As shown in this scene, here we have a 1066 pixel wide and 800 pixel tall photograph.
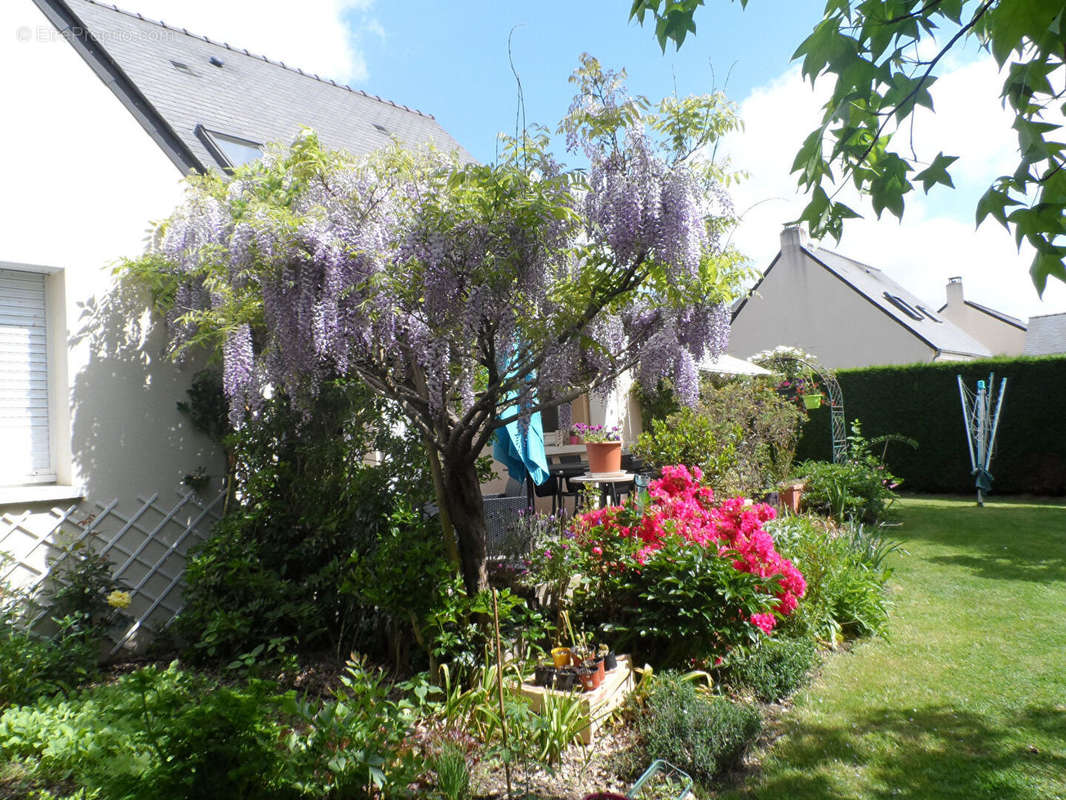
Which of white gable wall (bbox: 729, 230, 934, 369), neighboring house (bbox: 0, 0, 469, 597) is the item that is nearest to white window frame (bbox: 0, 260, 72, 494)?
neighboring house (bbox: 0, 0, 469, 597)

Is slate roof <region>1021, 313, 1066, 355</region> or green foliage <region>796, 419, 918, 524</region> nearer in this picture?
green foliage <region>796, 419, 918, 524</region>

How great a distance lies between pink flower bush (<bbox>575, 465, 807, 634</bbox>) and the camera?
3.99 m

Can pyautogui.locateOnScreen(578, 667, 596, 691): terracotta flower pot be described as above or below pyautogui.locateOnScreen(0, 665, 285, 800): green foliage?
below

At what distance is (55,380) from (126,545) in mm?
1236

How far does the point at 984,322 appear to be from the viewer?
1113 inches

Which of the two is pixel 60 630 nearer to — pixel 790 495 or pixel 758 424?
pixel 790 495

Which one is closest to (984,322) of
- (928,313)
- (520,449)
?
(928,313)

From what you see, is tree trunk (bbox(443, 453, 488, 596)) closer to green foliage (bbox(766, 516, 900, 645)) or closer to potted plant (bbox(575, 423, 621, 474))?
green foliage (bbox(766, 516, 900, 645))

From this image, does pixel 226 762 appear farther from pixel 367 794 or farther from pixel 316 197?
pixel 316 197

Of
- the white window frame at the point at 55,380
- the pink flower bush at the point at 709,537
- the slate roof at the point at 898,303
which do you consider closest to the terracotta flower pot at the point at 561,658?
the pink flower bush at the point at 709,537

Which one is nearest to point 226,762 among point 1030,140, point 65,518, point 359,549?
point 359,549

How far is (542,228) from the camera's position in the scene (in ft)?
11.4

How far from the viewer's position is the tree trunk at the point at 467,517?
13.1 feet

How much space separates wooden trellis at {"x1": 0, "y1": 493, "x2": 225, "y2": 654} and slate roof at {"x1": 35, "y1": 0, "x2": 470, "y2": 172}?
2770 millimetres
